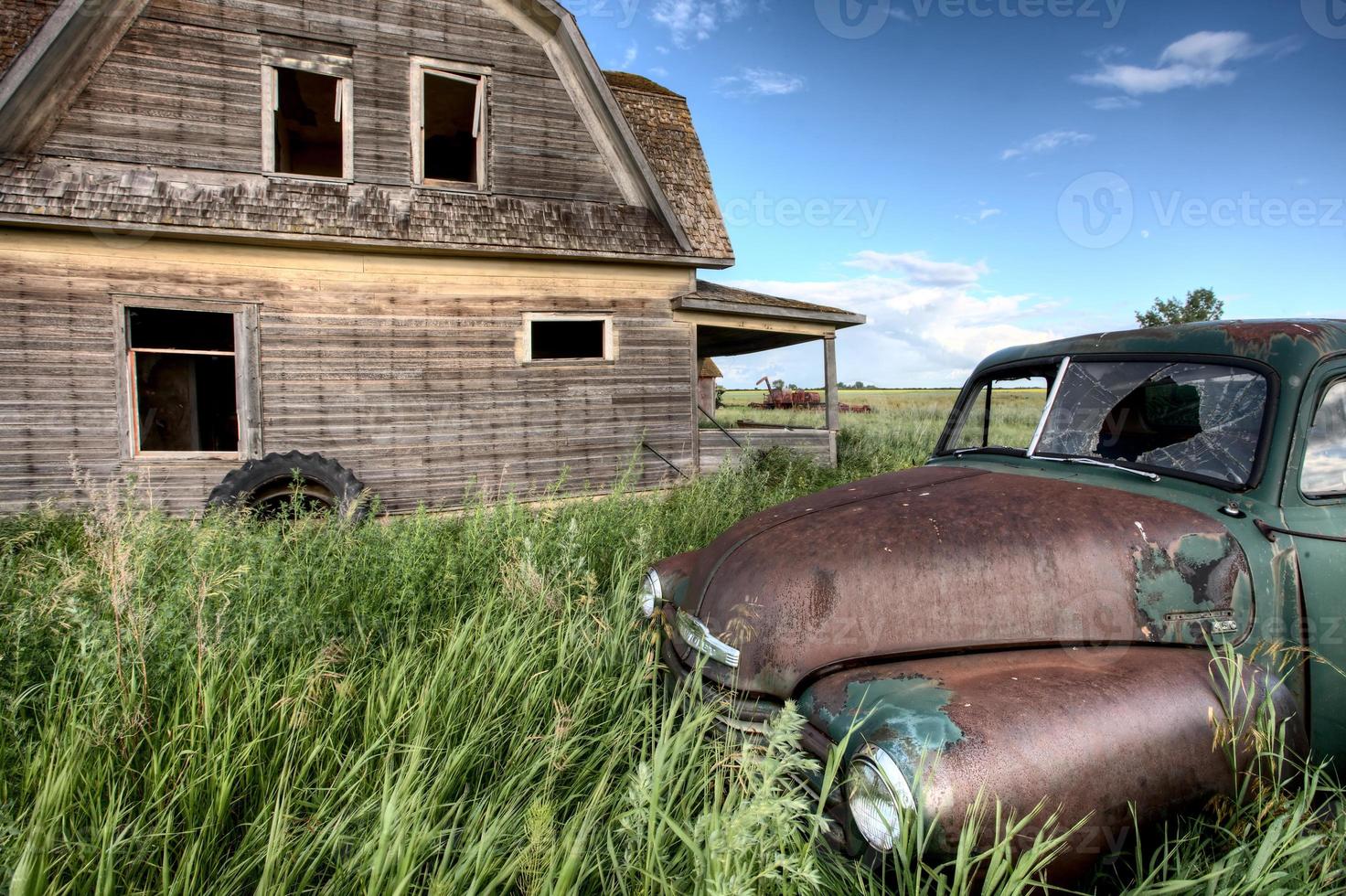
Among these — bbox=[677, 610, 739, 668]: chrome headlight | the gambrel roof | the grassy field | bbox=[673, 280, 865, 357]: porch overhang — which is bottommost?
the grassy field

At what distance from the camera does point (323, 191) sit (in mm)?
8070

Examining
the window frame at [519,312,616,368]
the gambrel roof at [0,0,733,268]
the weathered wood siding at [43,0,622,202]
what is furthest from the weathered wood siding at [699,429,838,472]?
the weathered wood siding at [43,0,622,202]

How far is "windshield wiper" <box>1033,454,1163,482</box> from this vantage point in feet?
8.73

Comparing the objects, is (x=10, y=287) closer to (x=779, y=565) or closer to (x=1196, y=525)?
(x=779, y=565)

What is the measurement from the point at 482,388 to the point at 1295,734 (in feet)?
26.6

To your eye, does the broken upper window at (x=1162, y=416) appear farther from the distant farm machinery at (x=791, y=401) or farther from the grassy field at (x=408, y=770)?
the distant farm machinery at (x=791, y=401)

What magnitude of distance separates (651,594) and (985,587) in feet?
4.61

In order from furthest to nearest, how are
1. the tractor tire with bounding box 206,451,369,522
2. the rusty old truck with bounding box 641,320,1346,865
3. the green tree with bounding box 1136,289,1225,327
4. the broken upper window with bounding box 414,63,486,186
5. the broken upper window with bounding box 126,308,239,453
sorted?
the green tree with bounding box 1136,289,1225,327 → the broken upper window with bounding box 126,308,239,453 → the broken upper window with bounding box 414,63,486,186 → the tractor tire with bounding box 206,451,369,522 → the rusty old truck with bounding box 641,320,1346,865

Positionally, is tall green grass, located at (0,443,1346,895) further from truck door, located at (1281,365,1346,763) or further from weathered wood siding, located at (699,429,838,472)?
Result: weathered wood siding, located at (699,429,838,472)

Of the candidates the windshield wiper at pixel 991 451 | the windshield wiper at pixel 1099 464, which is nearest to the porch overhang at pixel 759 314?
Result: the windshield wiper at pixel 991 451

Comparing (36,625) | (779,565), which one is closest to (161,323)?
(36,625)

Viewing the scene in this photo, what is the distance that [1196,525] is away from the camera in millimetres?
2363

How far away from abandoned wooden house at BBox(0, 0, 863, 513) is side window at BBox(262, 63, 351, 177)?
2.4 inches

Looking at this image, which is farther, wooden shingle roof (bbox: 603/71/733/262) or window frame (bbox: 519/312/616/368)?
wooden shingle roof (bbox: 603/71/733/262)
